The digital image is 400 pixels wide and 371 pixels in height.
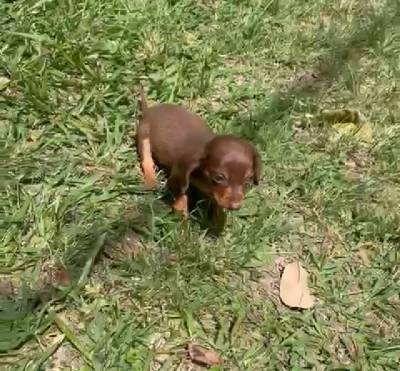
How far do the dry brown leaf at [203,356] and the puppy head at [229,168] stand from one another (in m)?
0.59

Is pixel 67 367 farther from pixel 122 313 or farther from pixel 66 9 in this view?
pixel 66 9

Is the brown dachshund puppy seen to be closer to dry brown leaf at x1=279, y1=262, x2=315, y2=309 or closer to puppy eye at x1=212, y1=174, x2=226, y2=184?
puppy eye at x1=212, y1=174, x2=226, y2=184

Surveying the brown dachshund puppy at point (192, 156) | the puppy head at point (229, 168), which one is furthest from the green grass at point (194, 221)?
the puppy head at point (229, 168)

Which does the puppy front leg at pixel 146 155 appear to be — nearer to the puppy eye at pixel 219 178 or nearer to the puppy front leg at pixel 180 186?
the puppy front leg at pixel 180 186

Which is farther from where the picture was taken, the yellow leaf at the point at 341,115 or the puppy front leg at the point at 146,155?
the yellow leaf at the point at 341,115

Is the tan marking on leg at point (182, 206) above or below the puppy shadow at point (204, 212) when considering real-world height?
above

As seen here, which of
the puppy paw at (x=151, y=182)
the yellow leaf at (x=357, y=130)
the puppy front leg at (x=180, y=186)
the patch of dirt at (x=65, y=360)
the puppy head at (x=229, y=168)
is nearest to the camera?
the patch of dirt at (x=65, y=360)

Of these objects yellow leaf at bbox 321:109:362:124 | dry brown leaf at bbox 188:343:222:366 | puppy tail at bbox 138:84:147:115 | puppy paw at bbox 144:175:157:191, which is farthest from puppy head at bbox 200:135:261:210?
yellow leaf at bbox 321:109:362:124

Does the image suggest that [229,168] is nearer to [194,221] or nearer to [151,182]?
[194,221]

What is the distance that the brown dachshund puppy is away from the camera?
3.26 m

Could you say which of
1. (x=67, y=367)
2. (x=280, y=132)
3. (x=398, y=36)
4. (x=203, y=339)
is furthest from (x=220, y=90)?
(x=67, y=367)

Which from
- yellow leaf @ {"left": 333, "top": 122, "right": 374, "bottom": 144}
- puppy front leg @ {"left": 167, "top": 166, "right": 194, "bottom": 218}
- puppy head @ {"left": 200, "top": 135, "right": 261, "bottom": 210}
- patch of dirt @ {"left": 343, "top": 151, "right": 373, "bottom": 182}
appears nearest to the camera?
puppy head @ {"left": 200, "top": 135, "right": 261, "bottom": 210}

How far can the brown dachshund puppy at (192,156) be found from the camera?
10.7 ft

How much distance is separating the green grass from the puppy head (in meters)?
0.31
